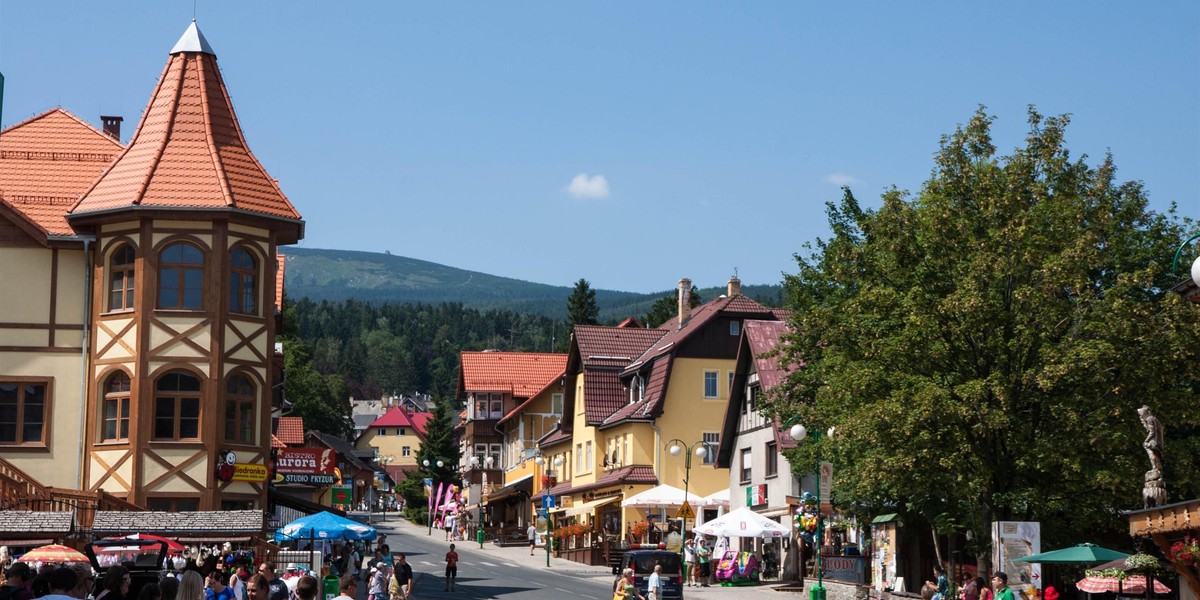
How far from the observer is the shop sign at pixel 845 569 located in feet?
129

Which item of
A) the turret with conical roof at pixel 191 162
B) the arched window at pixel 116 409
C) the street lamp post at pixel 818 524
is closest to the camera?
the street lamp post at pixel 818 524

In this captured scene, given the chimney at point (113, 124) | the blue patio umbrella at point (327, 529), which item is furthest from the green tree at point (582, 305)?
the blue patio umbrella at point (327, 529)

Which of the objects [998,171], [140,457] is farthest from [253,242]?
[998,171]

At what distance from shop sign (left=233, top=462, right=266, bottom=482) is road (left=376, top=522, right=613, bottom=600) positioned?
5893 millimetres

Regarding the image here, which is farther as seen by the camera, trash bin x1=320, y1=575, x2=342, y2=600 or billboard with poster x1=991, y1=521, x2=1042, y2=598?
trash bin x1=320, y1=575, x2=342, y2=600

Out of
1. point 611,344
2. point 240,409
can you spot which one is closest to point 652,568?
point 240,409

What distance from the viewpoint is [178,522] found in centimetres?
3519

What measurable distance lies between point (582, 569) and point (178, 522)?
24.1 m

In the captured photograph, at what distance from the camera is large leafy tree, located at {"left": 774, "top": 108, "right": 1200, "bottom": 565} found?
32.5 meters

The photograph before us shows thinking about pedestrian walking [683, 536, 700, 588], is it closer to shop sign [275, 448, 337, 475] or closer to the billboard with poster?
shop sign [275, 448, 337, 475]

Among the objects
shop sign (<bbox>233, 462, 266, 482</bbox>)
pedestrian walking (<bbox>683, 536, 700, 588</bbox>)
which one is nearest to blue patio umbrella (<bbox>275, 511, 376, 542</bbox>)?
shop sign (<bbox>233, 462, 266, 482</bbox>)

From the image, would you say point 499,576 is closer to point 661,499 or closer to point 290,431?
point 661,499

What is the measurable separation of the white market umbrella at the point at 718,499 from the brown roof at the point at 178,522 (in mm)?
22862

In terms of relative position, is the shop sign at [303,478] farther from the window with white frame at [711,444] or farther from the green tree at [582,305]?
the green tree at [582,305]
